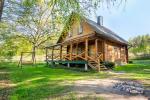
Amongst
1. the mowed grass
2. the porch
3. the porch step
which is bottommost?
the mowed grass

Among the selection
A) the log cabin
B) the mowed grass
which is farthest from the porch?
the mowed grass

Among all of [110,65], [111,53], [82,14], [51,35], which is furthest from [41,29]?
[82,14]

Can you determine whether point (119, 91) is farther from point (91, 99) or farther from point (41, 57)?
point (41, 57)

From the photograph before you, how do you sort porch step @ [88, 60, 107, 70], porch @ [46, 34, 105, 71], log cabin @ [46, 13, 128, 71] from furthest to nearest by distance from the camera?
log cabin @ [46, 13, 128, 71], porch @ [46, 34, 105, 71], porch step @ [88, 60, 107, 70]

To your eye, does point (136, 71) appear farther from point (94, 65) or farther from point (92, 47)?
point (92, 47)

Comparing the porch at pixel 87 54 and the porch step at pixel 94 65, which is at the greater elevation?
the porch at pixel 87 54

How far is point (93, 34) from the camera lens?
2553 cm

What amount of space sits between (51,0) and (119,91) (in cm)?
A: 606

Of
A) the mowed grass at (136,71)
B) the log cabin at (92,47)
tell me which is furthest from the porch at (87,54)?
the mowed grass at (136,71)

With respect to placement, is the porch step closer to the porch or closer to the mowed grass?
the porch

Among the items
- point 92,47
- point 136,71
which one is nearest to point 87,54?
point 92,47

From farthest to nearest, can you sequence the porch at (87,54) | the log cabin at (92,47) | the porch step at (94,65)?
the log cabin at (92,47), the porch at (87,54), the porch step at (94,65)

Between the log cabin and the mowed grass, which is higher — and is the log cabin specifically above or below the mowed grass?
above

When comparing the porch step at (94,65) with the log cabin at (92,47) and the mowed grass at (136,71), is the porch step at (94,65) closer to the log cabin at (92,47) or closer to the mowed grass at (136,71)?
the log cabin at (92,47)
